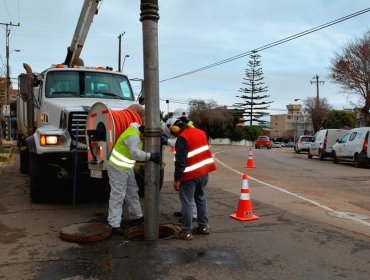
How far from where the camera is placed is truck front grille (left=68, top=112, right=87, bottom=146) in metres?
8.55

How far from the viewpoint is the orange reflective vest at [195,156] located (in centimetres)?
647

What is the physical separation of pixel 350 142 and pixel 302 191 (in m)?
11.1

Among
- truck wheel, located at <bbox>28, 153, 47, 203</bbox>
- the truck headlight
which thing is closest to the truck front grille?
the truck headlight

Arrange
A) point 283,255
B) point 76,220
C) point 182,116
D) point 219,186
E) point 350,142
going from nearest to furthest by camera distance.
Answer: point 283,255 < point 182,116 < point 76,220 < point 219,186 < point 350,142

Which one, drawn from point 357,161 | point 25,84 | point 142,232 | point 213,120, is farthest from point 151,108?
Answer: point 213,120

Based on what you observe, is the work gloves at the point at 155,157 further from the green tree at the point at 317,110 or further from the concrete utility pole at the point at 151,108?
the green tree at the point at 317,110

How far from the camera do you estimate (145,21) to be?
6.22 meters

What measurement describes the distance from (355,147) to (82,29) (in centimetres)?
1455

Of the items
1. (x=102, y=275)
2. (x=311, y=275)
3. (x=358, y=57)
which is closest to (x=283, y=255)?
(x=311, y=275)

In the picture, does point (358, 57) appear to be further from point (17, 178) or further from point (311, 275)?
point (311, 275)

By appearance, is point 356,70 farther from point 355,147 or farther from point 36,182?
point 36,182

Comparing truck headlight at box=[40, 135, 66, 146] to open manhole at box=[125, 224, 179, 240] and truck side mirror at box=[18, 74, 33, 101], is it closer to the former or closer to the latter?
truck side mirror at box=[18, 74, 33, 101]

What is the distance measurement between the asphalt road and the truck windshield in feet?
7.73

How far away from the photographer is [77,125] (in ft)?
27.9
